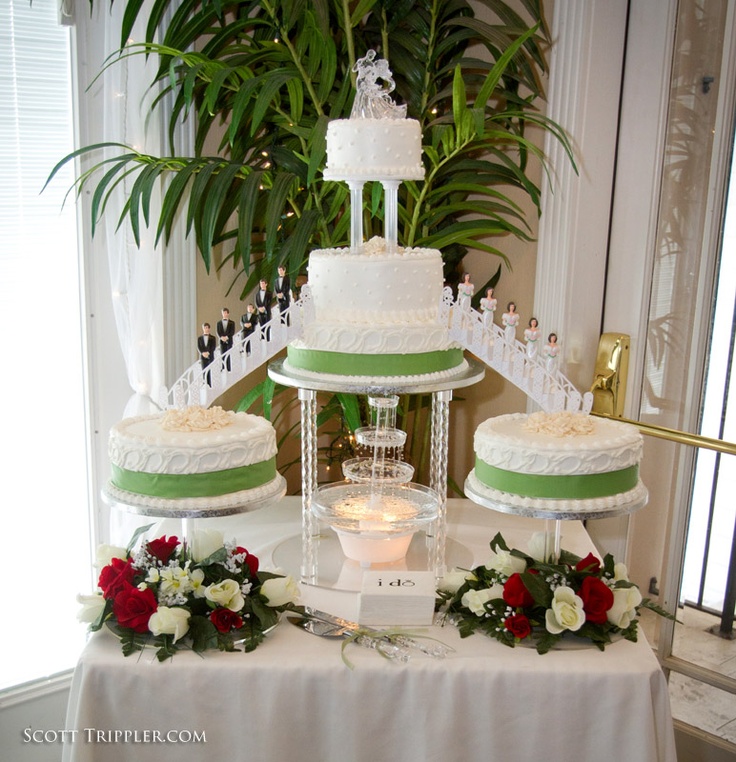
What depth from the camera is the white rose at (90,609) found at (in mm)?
2232

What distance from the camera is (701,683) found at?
322cm

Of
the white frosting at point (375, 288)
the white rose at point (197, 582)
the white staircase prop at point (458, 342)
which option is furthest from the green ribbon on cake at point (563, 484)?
the white rose at point (197, 582)

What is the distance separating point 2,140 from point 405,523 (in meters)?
Answer: 1.87

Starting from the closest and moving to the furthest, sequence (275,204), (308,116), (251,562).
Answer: (251,562) → (275,204) → (308,116)

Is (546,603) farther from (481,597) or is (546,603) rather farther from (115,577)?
(115,577)

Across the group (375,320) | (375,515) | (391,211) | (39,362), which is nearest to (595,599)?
(375,515)

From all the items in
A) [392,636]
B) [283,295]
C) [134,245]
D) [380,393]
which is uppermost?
[134,245]

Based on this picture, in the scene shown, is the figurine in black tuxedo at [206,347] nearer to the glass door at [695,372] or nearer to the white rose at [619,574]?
the white rose at [619,574]

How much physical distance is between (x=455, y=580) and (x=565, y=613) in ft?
1.12

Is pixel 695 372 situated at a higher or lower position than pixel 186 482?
higher

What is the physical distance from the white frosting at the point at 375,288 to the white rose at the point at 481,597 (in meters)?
0.78

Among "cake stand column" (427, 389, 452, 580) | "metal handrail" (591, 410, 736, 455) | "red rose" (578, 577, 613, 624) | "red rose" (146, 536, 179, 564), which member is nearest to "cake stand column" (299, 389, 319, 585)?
"cake stand column" (427, 389, 452, 580)

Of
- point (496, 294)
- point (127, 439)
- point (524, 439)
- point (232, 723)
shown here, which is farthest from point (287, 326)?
point (496, 294)

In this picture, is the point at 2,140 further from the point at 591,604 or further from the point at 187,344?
the point at 591,604
